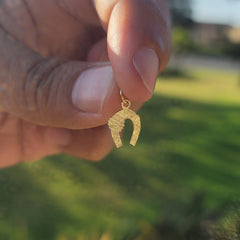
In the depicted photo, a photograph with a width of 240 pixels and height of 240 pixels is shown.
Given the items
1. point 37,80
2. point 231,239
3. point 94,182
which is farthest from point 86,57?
point 94,182

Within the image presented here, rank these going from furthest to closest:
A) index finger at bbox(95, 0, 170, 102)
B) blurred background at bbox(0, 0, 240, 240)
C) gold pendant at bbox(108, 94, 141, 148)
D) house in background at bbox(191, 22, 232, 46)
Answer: house in background at bbox(191, 22, 232, 46) → blurred background at bbox(0, 0, 240, 240) → gold pendant at bbox(108, 94, 141, 148) → index finger at bbox(95, 0, 170, 102)

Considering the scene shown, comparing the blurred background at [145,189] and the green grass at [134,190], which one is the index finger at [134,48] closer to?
the blurred background at [145,189]

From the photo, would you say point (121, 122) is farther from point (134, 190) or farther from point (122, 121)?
point (134, 190)

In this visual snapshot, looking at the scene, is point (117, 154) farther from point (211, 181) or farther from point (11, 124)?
point (11, 124)

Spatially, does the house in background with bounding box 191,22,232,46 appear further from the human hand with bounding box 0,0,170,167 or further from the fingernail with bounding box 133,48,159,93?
the fingernail with bounding box 133,48,159,93

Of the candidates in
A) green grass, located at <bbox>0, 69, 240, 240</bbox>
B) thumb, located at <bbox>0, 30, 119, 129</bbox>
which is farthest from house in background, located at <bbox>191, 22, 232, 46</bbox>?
thumb, located at <bbox>0, 30, 119, 129</bbox>

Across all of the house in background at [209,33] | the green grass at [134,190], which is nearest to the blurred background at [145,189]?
the green grass at [134,190]

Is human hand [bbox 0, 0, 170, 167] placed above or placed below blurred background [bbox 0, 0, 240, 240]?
above
